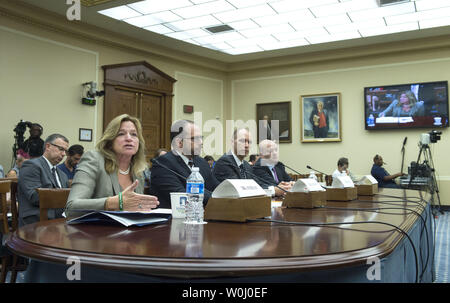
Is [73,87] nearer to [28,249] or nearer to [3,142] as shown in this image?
[3,142]

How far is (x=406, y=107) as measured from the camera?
7754 millimetres

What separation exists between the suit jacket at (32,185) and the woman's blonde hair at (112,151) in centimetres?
81

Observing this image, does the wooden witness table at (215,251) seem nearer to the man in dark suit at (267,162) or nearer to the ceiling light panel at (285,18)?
the man in dark suit at (267,162)

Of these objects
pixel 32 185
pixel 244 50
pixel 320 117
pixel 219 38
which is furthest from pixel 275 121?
pixel 32 185

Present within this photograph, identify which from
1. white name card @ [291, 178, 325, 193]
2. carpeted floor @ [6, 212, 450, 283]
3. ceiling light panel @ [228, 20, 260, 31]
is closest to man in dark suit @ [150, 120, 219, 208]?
white name card @ [291, 178, 325, 193]

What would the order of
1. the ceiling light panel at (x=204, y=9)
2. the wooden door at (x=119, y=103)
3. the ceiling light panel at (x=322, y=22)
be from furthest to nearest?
the wooden door at (x=119, y=103) < the ceiling light panel at (x=322, y=22) < the ceiling light panel at (x=204, y=9)

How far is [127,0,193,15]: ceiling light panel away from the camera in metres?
5.84

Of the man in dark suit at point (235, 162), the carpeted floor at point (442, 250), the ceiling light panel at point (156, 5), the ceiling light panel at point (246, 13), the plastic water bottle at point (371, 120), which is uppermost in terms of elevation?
the ceiling light panel at point (156, 5)

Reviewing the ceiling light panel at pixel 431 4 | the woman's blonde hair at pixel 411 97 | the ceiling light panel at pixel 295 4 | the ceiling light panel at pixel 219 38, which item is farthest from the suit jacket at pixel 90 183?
the woman's blonde hair at pixel 411 97

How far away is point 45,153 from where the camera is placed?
Answer: 336 centimetres

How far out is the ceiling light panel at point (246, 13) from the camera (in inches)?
238

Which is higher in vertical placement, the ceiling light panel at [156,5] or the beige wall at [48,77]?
the ceiling light panel at [156,5]

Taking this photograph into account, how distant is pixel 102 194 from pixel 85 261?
1.08 m

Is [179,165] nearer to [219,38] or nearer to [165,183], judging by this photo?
[165,183]
